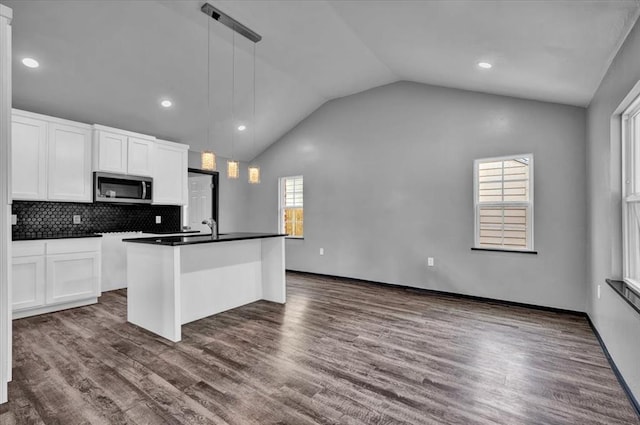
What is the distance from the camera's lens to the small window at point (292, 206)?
6402 millimetres

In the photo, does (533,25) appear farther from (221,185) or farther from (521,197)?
(221,185)

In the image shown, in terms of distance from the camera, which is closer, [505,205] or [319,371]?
[319,371]

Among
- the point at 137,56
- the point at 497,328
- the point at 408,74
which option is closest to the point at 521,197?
the point at 497,328

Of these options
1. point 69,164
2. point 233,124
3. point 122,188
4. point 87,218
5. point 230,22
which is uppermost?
point 230,22

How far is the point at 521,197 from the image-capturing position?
162 inches

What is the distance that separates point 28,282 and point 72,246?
0.56 metres

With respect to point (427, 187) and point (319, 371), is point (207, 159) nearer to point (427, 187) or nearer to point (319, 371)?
point (319, 371)

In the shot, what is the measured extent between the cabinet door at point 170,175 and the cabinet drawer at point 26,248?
1731mm

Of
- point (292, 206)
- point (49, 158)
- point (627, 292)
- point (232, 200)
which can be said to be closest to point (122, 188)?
point (49, 158)

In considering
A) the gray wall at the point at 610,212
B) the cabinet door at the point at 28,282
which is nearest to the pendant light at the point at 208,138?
the cabinet door at the point at 28,282

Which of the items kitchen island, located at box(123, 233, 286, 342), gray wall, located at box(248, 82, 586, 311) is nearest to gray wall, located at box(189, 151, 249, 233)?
gray wall, located at box(248, 82, 586, 311)

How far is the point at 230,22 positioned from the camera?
11.7 feet

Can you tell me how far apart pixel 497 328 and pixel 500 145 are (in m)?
2.33

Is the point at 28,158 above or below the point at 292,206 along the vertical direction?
above
